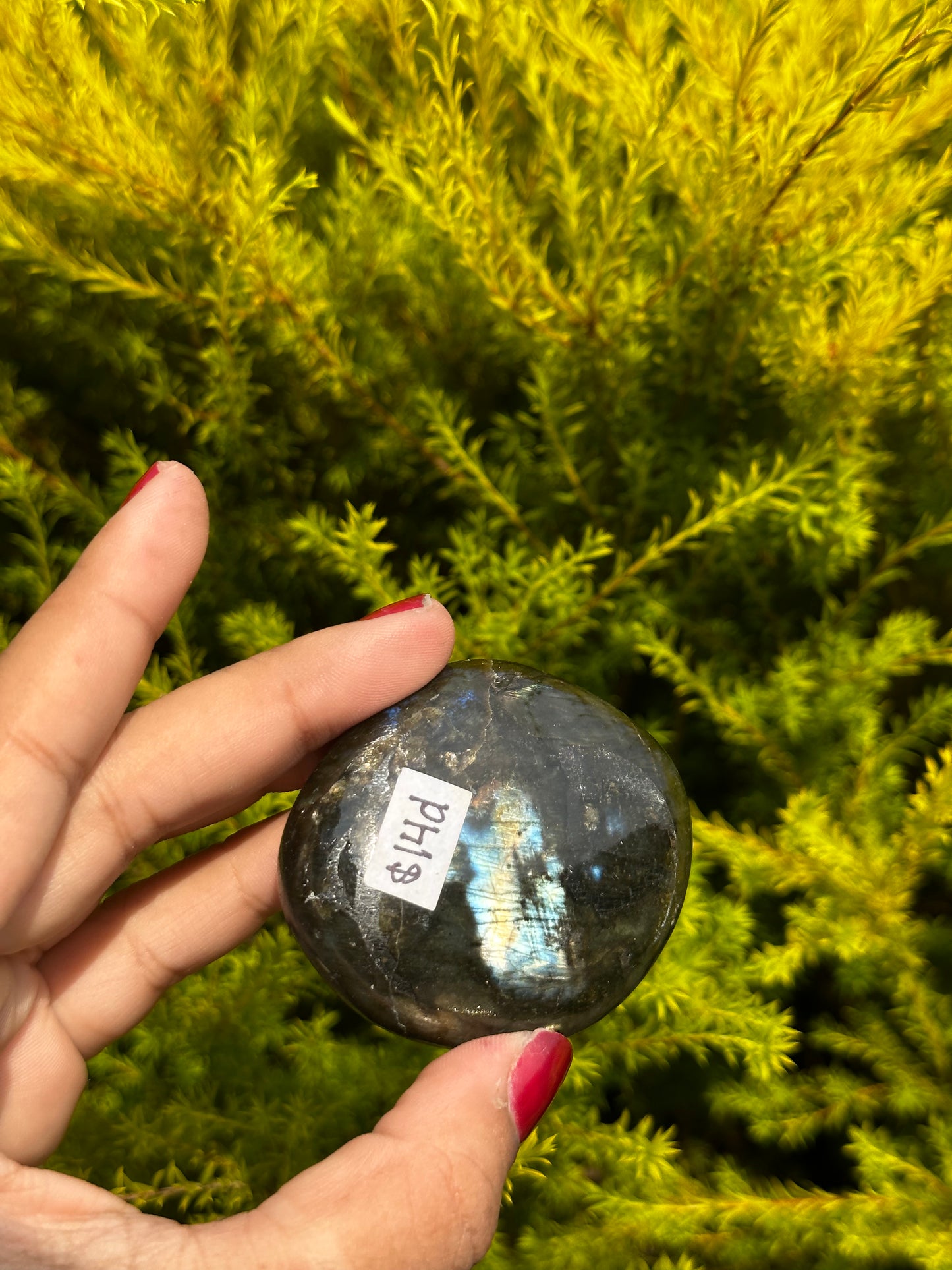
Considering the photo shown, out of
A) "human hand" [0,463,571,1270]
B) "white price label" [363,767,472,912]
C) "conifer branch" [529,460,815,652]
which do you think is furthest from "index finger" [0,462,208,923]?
"conifer branch" [529,460,815,652]

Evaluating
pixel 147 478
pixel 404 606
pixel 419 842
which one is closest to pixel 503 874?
pixel 419 842

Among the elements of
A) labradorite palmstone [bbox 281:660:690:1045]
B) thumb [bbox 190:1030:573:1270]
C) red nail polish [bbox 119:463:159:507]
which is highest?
red nail polish [bbox 119:463:159:507]

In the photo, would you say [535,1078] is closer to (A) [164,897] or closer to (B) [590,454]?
(A) [164,897]

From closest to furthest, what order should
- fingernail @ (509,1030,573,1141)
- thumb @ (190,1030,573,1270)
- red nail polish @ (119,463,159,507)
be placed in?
thumb @ (190,1030,573,1270), fingernail @ (509,1030,573,1141), red nail polish @ (119,463,159,507)

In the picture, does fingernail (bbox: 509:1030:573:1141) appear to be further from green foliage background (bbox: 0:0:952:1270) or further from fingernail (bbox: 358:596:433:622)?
fingernail (bbox: 358:596:433:622)

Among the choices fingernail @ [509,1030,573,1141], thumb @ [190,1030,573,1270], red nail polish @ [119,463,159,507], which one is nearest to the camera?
thumb @ [190,1030,573,1270]

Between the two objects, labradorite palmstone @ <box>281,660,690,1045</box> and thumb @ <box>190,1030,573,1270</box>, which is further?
labradorite palmstone @ <box>281,660,690,1045</box>

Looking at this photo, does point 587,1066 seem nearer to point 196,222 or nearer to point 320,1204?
point 320,1204
